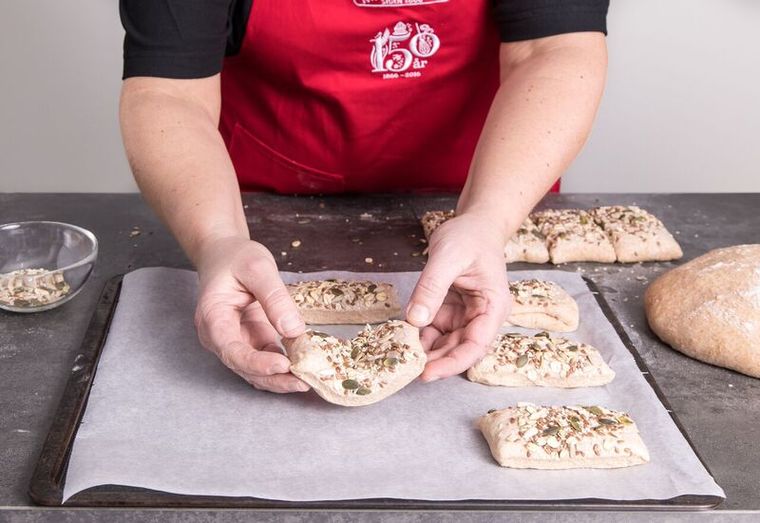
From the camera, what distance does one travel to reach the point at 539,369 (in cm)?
176

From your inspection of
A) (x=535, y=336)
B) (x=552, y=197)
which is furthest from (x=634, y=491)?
(x=552, y=197)

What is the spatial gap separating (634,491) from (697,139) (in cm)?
328

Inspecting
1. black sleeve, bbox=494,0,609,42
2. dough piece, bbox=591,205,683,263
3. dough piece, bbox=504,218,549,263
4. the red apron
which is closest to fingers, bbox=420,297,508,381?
dough piece, bbox=504,218,549,263

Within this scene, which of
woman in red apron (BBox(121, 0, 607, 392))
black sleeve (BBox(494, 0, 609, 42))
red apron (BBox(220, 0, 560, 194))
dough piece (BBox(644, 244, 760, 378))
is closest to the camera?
woman in red apron (BBox(121, 0, 607, 392))

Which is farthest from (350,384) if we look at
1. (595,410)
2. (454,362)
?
(595,410)

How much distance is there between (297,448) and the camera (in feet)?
5.06

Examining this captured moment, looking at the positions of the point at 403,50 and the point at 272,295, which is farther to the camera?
the point at 403,50

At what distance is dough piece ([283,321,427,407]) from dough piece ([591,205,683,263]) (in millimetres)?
786

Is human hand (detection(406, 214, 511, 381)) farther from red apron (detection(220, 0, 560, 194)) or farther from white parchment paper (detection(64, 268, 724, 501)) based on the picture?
red apron (detection(220, 0, 560, 194))

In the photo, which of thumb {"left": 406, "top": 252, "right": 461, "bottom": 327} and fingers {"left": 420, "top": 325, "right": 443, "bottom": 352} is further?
Result: fingers {"left": 420, "top": 325, "right": 443, "bottom": 352}

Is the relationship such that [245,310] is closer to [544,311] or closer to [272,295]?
[272,295]

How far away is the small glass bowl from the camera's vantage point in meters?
1.99

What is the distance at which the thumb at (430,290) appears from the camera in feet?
5.36

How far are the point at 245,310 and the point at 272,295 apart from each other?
174 millimetres
